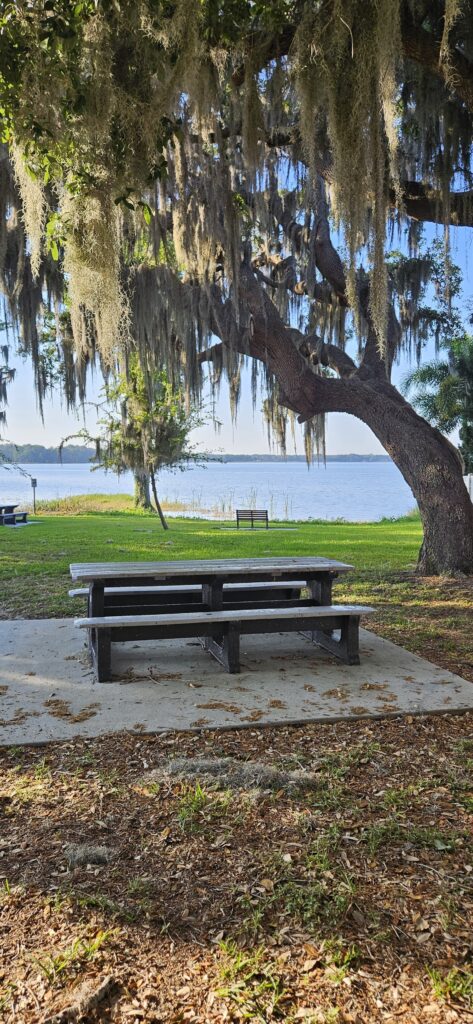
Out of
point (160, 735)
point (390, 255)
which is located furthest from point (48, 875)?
point (390, 255)

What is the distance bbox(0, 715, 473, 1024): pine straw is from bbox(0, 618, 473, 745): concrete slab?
0.32 metres

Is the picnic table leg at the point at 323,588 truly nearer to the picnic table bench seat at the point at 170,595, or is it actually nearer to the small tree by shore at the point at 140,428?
the picnic table bench seat at the point at 170,595

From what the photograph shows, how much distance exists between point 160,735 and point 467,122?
499cm

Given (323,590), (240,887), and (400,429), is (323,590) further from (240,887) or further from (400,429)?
(400,429)

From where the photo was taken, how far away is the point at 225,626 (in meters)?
4.10

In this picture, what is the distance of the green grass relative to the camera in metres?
7.06

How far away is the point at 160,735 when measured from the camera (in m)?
3.12

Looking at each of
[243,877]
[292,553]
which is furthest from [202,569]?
[292,553]

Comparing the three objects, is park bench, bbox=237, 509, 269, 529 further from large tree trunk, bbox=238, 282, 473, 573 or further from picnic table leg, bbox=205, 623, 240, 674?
picnic table leg, bbox=205, 623, 240, 674

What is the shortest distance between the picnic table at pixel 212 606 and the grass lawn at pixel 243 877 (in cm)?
89

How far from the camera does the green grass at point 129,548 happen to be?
23.2ft

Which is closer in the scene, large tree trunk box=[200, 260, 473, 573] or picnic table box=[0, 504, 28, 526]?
large tree trunk box=[200, 260, 473, 573]

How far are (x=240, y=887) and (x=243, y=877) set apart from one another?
5cm

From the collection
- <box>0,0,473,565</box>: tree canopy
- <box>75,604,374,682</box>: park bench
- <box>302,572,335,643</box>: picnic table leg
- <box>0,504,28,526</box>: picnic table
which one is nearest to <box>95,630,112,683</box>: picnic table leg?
<box>75,604,374,682</box>: park bench
